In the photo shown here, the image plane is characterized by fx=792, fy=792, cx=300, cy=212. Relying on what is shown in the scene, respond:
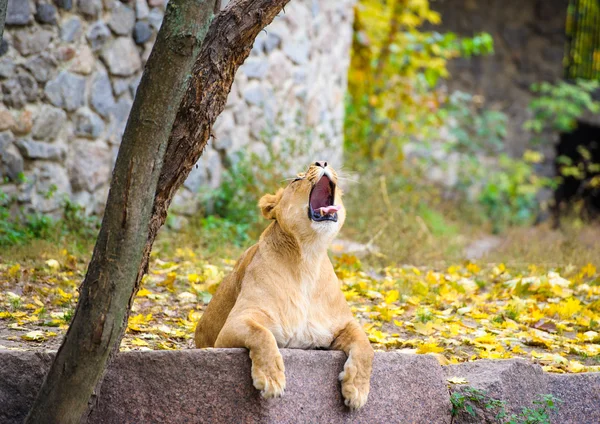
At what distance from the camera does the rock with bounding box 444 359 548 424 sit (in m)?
3.63

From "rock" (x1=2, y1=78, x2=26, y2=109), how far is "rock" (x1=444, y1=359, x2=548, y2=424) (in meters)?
3.82

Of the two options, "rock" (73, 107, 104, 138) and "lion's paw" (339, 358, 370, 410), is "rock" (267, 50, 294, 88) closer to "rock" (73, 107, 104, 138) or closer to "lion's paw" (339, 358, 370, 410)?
"rock" (73, 107, 104, 138)

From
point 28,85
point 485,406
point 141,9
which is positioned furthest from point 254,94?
point 485,406

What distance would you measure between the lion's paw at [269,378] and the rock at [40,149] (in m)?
3.65

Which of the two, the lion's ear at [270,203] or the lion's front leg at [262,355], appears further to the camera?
the lion's ear at [270,203]

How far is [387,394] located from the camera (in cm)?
341

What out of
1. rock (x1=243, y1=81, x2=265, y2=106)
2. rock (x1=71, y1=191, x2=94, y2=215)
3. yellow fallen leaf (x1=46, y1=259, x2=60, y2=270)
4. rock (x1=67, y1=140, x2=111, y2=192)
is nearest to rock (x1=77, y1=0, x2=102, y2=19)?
rock (x1=67, y1=140, x2=111, y2=192)

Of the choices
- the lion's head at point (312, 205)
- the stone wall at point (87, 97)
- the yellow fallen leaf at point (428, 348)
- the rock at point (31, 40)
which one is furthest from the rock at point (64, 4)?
the yellow fallen leaf at point (428, 348)

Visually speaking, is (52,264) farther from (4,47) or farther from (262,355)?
(262,355)

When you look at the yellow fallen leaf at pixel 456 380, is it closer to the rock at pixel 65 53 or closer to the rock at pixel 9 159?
the rock at pixel 9 159

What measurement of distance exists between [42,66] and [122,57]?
2.67ft

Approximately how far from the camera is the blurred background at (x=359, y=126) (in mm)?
6086

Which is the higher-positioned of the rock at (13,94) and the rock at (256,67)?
the rock at (256,67)

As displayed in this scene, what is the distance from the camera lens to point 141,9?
6.78m
